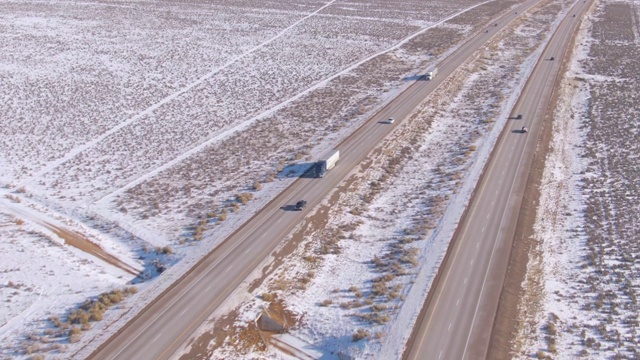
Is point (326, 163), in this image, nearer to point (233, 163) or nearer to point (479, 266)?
point (233, 163)

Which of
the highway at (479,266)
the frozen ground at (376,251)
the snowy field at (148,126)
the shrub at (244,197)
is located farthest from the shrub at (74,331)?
the highway at (479,266)

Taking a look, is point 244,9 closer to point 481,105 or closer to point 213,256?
point 481,105

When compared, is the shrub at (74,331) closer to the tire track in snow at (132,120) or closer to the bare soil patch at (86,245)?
the bare soil patch at (86,245)

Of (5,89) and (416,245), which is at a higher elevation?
(5,89)

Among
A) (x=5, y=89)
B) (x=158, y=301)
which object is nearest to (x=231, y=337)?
(x=158, y=301)

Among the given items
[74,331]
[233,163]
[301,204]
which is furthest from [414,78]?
[74,331]

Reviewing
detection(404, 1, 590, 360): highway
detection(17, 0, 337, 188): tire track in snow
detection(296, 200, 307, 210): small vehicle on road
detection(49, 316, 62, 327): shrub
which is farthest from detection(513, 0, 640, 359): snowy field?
detection(17, 0, 337, 188): tire track in snow
